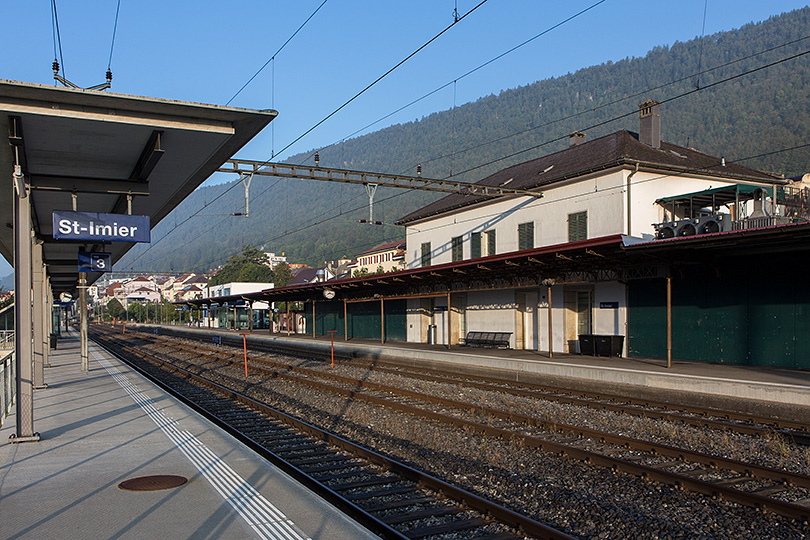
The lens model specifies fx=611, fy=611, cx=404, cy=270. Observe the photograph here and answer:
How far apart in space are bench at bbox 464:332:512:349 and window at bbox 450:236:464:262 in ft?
14.7

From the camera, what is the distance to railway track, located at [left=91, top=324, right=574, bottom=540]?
241 inches

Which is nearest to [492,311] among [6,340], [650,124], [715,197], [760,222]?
[715,197]

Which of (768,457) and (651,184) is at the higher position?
(651,184)

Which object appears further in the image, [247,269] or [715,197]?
[247,269]

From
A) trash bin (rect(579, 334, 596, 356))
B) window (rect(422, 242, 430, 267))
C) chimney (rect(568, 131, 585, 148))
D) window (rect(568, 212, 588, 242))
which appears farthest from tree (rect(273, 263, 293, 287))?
trash bin (rect(579, 334, 596, 356))

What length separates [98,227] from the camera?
9422mm

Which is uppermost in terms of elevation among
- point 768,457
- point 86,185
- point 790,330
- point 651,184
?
point 651,184

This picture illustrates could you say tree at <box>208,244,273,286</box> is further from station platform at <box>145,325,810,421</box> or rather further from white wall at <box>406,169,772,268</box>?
station platform at <box>145,325,810,421</box>

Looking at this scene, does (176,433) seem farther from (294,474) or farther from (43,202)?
(43,202)

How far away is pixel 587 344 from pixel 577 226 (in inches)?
197

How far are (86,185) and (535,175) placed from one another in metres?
23.1

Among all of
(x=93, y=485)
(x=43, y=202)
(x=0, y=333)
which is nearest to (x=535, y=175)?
(x=43, y=202)

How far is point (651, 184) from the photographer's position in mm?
23766

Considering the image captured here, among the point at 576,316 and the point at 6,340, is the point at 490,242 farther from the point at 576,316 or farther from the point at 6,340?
the point at 6,340
